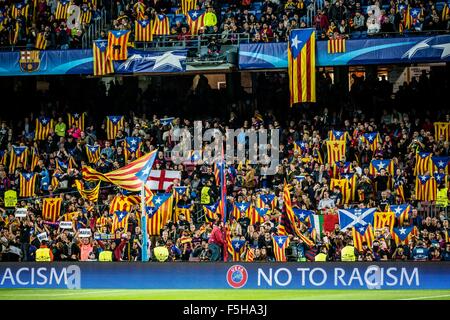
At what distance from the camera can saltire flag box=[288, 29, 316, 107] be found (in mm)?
31100

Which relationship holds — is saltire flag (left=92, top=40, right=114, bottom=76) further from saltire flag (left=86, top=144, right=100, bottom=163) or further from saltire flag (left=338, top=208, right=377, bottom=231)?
saltire flag (left=338, top=208, right=377, bottom=231)

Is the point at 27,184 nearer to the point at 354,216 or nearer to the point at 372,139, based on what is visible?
the point at 372,139

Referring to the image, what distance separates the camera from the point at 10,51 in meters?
33.2

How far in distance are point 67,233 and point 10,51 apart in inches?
331

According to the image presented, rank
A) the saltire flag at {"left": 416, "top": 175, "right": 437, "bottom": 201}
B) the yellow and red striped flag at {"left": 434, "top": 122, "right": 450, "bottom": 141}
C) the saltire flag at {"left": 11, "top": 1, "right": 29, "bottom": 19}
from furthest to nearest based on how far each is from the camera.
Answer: the saltire flag at {"left": 11, "top": 1, "right": 29, "bottom": 19} → the yellow and red striped flag at {"left": 434, "top": 122, "right": 450, "bottom": 141} → the saltire flag at {"left": 416, "top": 175, "right": 437, "bottom": 201}

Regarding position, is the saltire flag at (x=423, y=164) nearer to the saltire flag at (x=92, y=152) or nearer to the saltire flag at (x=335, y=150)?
the saltire flag at (x=335, y=150)

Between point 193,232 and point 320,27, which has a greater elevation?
point 320,27

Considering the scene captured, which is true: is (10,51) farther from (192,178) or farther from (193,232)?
(193,232)

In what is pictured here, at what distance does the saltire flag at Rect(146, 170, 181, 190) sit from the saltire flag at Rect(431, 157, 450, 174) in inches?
268

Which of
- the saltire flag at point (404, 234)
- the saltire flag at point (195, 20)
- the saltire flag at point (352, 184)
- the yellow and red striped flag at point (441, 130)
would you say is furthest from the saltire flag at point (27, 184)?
the yellow and red striped flag at point (441, 130)

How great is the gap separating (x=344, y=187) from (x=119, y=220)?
19.2 ft

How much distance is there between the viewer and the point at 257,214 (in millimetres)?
27703

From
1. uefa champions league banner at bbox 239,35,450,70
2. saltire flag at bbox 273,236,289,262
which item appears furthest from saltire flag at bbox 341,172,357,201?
uefa champions league banner at bbox 239,35,450,70
